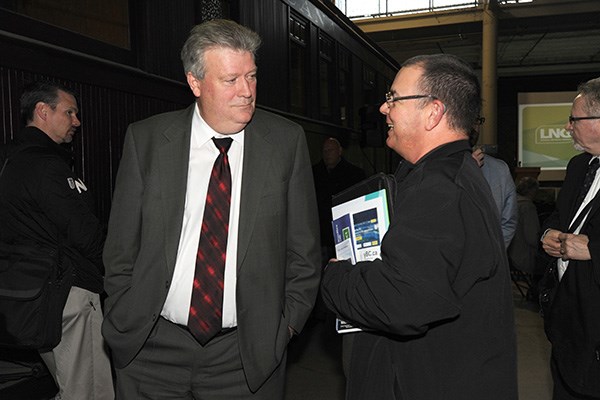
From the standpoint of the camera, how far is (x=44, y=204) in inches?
104

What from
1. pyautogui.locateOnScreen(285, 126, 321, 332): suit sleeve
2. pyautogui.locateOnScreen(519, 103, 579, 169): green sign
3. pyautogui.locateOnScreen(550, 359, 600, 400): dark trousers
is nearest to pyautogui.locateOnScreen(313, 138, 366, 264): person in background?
pyautogui.locateOnScreen(550, 359, 600, 400): dark trousers

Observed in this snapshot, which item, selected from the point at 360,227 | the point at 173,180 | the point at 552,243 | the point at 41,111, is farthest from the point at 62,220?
the point at 552,243

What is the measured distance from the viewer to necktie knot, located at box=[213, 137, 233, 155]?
2.05 meters

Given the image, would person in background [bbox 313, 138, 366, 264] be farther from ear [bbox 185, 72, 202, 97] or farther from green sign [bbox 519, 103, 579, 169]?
green sign [bbox 519, 103, 579, 169]

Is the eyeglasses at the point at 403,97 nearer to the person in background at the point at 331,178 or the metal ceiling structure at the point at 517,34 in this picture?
the person in background at the point at 331,178

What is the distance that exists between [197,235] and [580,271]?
61.8 inches

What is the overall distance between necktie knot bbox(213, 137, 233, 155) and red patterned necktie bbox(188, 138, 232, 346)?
57 millimetres

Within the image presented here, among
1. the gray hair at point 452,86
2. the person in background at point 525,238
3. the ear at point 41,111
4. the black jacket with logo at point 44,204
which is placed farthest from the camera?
the person in background at point 525,238

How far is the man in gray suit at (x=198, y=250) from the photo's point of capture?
1929 mm

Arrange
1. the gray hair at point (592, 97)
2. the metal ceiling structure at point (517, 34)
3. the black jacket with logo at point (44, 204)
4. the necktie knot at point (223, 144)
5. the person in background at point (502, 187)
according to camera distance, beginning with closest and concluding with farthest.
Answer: the necktie knot at point (223, 144) < the gray hair at point (592, 97) < the black jacket with logo at point (44, 204) < the person in background at point (502, 187) < the metal ceiling structure at point (517, 34)

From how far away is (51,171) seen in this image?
2666 mm

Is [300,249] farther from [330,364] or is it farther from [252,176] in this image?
[330,364]

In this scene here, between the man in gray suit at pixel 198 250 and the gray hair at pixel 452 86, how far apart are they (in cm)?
64

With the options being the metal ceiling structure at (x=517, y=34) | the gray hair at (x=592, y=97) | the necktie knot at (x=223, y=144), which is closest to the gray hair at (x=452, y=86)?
the necktie knot at (x=223, y=144)
